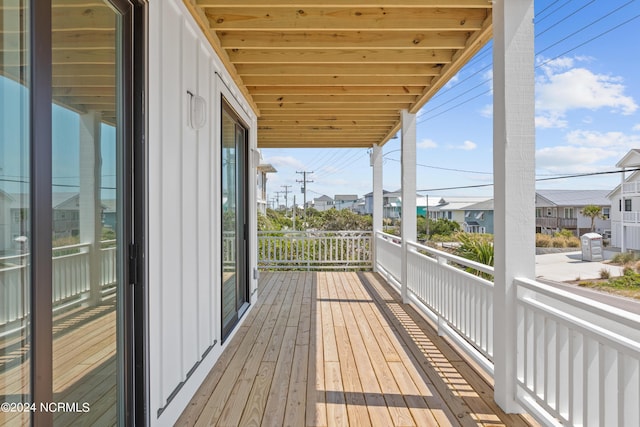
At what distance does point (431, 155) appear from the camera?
61.0ft

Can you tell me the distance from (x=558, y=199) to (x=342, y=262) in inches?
192

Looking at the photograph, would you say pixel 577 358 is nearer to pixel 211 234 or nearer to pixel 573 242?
pixel 573 242

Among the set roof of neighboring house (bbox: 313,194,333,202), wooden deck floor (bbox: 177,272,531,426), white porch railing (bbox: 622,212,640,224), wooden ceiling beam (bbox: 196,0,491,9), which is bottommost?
wooden deck floor (bbox: 177,272,531,426)

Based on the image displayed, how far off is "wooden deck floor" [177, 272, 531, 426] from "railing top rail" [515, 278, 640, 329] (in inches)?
30.6

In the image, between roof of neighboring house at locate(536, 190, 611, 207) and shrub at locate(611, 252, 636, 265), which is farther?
roof of neighboring house at locate(536, 190, 611, 207)

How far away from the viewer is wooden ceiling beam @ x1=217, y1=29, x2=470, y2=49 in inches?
112

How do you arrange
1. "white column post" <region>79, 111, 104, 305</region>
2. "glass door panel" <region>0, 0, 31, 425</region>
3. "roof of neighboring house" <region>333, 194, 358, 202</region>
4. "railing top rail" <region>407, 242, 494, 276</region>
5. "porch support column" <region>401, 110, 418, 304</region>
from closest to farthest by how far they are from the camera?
1. "glass door panel" <region>0, 0, 31, 425</region>
2. "white column post" <region>79, 111, 104, 305</region>
3. "railing top rail" <region>407, 242, 494, 276</region>
4. "porch support column" <region>401, 110, 418, 304</region>
5. "roof of neighboring house" <region>333, 194, 358, 202</region>

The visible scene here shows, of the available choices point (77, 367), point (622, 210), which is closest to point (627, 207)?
point (622, 210)

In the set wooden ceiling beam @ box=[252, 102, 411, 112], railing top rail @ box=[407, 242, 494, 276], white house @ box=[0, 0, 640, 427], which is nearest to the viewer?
white house @ box=[0, 0, 640, 427]

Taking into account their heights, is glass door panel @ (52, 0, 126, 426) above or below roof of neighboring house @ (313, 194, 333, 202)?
below

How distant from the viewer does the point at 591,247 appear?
67.9 inches

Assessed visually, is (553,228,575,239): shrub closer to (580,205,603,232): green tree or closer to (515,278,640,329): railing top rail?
(580,205,603,232): green tree

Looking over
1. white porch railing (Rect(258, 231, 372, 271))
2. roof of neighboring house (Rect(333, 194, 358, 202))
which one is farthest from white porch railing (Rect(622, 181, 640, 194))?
roof of neighboring house (Rect(333, 194, 358, 202))

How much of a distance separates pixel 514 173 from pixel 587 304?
2.76 ft
